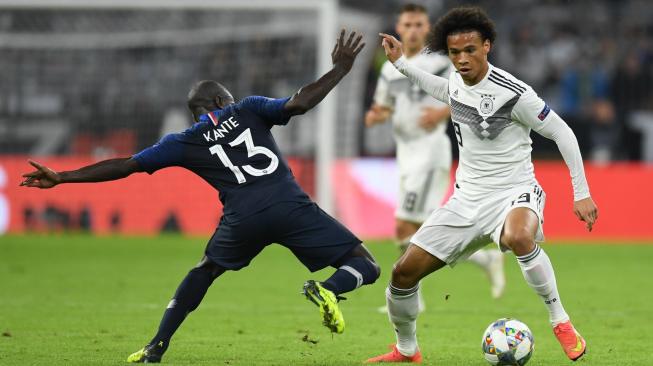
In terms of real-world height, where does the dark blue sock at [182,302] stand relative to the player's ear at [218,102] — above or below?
below

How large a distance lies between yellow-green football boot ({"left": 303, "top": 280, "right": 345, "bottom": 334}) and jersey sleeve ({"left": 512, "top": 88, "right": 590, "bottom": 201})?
5.01 feet

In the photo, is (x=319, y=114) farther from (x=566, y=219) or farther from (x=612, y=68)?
(x=612, y=68)

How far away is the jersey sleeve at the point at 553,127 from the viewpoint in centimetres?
640

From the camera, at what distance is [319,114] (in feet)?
56.8

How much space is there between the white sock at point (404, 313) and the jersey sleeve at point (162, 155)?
1.47m

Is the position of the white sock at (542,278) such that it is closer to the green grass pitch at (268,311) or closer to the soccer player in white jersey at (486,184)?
the soccer player in white jersey at (486,184)

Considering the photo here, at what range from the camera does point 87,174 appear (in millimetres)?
6445

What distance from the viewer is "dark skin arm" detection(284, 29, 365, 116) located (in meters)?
6.30

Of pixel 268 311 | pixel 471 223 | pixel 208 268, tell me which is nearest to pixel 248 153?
pixel 208 268

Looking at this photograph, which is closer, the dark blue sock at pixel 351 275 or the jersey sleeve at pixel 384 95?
the dark blue sock at pixel 351 275

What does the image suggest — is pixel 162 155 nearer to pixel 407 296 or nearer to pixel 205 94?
pixel 205 94

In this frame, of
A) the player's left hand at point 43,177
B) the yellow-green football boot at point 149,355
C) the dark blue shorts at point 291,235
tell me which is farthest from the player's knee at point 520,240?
the player's left hand at point 43,177

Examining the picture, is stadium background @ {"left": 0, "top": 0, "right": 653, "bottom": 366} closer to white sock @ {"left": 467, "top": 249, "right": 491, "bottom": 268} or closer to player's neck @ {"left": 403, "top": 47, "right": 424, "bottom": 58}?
white sock @ {"left": 467, "top": 249, "right": 491, "bottom": 268}

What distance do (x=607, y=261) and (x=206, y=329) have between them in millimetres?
7685
